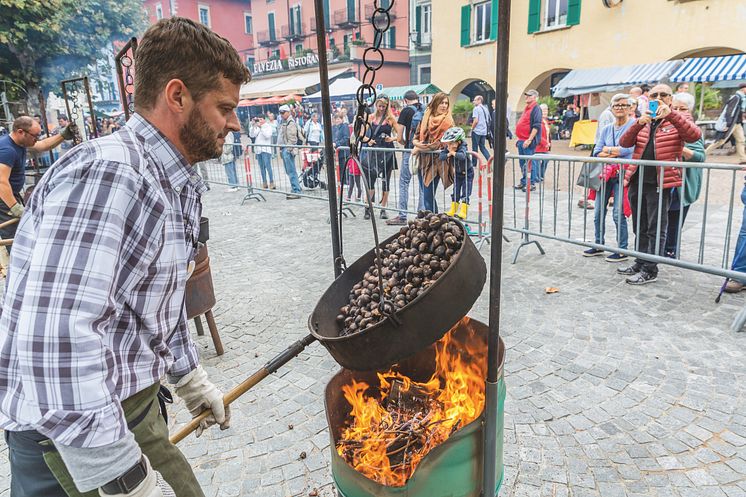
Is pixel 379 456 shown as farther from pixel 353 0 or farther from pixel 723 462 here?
pixel 353 0

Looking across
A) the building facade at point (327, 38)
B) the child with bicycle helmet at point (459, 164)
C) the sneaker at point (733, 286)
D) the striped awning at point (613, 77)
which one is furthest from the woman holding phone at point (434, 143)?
the building facade at point (327, 38)

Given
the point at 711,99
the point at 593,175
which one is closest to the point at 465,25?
the point at 711,99

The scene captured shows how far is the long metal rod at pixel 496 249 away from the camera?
1.61 metres

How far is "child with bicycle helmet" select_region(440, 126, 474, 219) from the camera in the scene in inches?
290

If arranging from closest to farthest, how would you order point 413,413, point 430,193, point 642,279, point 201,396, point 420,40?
point 201,396 → point 413,413 → point 642,279 → point 430,193 → point 420,40

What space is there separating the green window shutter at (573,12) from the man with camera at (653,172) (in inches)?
726

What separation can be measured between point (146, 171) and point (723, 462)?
11.0 ft

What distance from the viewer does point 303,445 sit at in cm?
317

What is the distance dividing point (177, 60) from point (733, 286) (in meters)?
5.74

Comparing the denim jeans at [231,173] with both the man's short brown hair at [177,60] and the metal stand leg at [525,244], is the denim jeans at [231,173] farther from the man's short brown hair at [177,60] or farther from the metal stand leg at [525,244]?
the man's short brown hair at [177,60]

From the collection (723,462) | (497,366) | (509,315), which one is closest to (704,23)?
(509,315)

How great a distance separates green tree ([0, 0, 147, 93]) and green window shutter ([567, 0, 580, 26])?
18.4 m

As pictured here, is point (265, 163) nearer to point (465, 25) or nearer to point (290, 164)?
point (290, 164)

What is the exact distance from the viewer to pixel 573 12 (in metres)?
21.2
